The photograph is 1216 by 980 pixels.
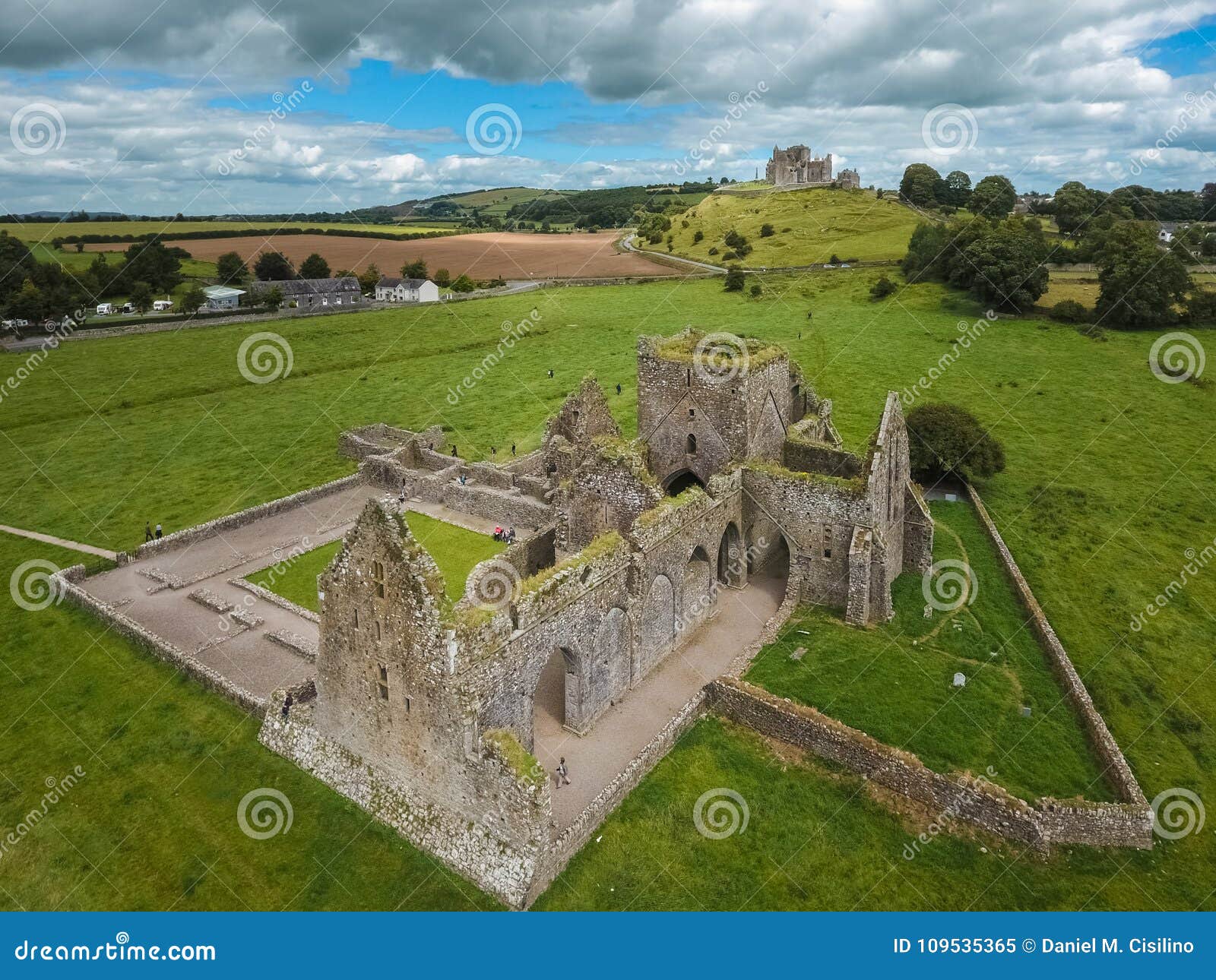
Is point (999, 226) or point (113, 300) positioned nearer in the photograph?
point (999, 226)

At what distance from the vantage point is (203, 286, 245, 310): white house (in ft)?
283

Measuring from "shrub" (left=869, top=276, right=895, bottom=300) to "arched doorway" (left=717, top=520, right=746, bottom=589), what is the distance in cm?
5701

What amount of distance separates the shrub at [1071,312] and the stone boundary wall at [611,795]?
59.2 metres

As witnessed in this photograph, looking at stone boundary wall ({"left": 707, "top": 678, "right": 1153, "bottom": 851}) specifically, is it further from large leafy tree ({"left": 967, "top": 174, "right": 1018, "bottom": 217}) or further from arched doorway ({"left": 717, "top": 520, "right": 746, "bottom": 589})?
large leafy tree ({"left": 967, "top": 174, "right": 1018, "bottom": 217})

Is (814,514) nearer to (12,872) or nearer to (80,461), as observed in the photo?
(12,872)

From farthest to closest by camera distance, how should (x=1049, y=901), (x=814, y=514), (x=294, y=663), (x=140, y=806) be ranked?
(x=814, y=514) → (x=294, y=663) → (x=140, y=806) → (x=1049, y=901)

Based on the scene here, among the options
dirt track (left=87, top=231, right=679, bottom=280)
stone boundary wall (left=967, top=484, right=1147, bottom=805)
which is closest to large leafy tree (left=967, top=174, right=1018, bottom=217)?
dirt track (left=87, top=231, right=679, bottom=280)

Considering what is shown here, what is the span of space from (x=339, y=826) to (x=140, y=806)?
4853 mm

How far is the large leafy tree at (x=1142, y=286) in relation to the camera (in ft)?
194

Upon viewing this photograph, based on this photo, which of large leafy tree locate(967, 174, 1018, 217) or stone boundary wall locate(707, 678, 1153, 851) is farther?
large leafy tree locate(967, 174, 1018, 217)

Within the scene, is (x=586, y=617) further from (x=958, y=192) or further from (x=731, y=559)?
(x=958, y=192)

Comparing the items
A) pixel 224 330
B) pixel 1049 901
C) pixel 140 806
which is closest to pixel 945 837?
pixel 1049 901

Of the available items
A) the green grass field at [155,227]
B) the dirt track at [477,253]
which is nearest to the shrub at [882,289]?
the dirt track at [477,253]

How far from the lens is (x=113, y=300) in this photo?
299 ft
